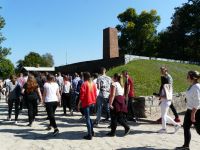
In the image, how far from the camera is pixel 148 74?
75.8 feet

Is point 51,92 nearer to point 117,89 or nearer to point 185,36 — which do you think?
point 117,89

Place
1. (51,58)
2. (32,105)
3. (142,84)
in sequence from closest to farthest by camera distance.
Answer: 1. (32,105)
2. (142,84)
3. (51,58)

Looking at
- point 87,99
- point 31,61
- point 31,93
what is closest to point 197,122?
point 87,99

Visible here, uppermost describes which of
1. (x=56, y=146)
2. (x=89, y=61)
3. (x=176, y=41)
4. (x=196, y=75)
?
(x=176, y=41)

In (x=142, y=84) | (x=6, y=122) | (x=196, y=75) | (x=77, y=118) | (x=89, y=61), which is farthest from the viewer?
(x=89, y=61)

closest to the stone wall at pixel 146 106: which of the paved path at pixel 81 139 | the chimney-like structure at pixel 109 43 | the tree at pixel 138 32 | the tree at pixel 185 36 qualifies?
the paved path at pixel 81 139

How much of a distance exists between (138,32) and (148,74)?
1238 inches

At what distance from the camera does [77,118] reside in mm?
14344

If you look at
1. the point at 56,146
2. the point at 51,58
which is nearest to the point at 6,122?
the point at 56,146

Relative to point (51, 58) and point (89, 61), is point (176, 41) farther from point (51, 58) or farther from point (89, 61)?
point (51, 58)

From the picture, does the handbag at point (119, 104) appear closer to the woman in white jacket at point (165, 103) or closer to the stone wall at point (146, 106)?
the woman in white jacket at point (165, 103)

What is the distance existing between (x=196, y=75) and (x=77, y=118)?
7248 millimetres

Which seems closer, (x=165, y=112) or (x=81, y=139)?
(x=81, y=139)

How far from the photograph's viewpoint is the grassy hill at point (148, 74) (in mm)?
20312
